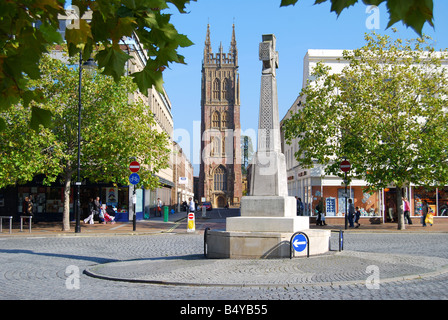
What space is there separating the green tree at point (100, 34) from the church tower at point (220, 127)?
12496 cm

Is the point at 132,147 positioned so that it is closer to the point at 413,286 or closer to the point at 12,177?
the point at 12,177

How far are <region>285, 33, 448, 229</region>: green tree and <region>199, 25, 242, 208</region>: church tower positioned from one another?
326 ft

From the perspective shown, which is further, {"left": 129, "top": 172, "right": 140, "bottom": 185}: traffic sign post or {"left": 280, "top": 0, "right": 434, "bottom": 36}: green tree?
{"left": 129, "top": 172, "right": 140, "bottom": 185}: traffic sign post

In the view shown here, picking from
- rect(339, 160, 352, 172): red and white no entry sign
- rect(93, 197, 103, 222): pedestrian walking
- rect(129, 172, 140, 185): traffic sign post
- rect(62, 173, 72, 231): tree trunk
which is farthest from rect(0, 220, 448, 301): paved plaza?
rect(93, 197, 103, 222): pedestrian walking

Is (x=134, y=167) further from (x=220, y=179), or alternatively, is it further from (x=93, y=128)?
(x=220, y=179)

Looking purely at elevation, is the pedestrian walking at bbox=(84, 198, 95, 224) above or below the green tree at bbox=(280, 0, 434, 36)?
below

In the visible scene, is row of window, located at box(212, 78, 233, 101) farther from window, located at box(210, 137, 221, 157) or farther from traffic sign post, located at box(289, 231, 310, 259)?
traffic sign post, located at box(289, 231, 310, 259)

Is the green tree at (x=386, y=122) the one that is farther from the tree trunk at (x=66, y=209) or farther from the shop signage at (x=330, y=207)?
the tree trunk at (x=66, y=209)

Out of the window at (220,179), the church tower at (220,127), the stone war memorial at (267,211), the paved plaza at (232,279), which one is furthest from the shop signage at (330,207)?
the window at (220,179)

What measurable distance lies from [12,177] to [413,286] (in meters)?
22.6

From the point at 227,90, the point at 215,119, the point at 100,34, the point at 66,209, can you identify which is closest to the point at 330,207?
the point at 66,209

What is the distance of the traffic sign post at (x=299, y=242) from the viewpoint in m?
11.9

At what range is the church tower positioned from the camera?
429 feet

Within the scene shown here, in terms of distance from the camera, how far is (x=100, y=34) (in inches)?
161
